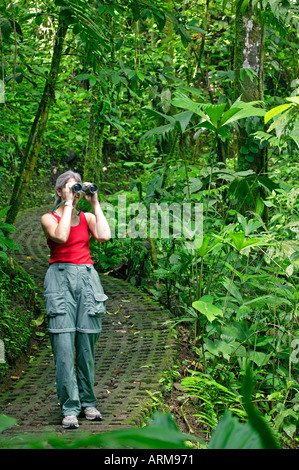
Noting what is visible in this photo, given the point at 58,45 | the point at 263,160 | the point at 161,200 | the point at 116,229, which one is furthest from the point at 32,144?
the point at 263,160

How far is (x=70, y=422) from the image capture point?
140 inches

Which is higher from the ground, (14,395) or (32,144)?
(32,144)

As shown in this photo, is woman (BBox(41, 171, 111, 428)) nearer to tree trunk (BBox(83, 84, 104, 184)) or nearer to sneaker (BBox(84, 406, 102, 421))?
sneaker (BBox(84, 406, 102, 421))

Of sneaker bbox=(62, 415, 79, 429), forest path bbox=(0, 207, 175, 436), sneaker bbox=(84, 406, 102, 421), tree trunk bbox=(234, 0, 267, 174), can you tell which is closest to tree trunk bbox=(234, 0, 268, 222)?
tree trunk bbox=(234, 0, 267, 174)

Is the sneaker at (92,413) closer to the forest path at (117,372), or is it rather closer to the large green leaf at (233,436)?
the forest path at (117,372)

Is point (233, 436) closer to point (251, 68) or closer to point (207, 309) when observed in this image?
point (207, 309)

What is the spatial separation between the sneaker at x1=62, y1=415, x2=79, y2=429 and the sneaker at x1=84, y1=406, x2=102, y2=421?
19 centimetres

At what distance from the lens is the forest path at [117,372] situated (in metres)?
3.76

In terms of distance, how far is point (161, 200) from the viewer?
611 centimetres

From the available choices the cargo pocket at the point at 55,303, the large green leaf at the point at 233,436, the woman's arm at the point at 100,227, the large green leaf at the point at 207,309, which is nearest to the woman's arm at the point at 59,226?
the woman's arm at the point at 100,227

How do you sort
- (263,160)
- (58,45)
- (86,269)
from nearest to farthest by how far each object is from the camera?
(86,269), (58,45), (263,160)
